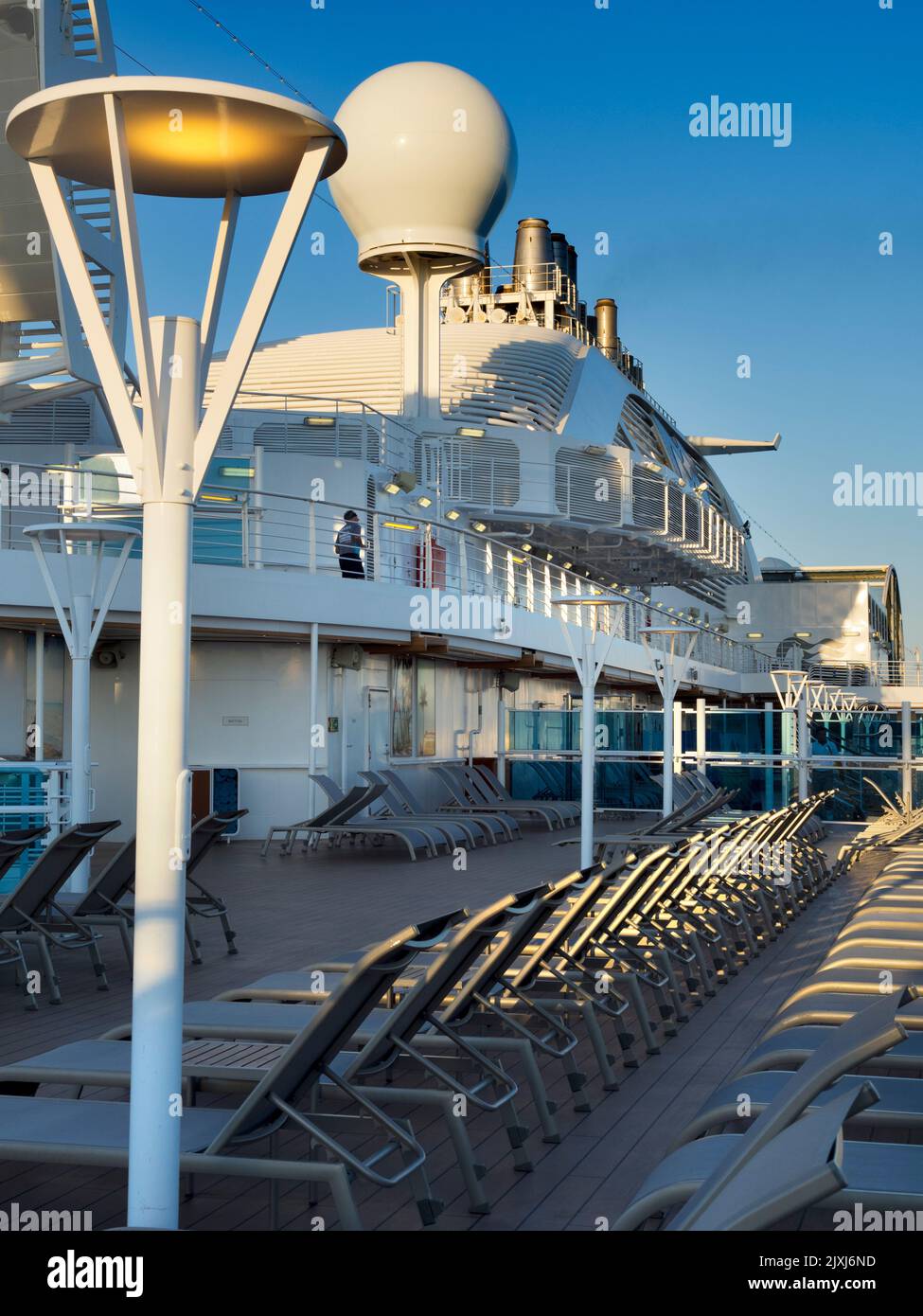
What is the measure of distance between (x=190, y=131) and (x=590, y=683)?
839 cm

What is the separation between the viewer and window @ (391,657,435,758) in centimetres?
1859

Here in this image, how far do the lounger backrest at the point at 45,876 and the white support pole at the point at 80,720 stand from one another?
2.70m

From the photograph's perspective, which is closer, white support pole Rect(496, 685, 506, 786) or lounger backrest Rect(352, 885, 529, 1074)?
lounger backrest Rect(352, 885, 529, 1074)

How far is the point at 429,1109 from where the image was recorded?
198 inches

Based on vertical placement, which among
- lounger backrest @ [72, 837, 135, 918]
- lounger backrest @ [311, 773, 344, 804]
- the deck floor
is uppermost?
lounger backrest @ [311, 773, 344, 804]

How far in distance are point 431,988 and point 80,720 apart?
644cm

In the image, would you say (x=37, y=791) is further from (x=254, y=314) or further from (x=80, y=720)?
(x=254, y=314)

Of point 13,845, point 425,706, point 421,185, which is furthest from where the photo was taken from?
point 421,185

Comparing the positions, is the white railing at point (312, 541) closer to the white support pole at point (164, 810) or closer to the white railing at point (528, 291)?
the white support pole at point (164, 810)

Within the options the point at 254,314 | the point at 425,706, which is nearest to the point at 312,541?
the point at 425,706

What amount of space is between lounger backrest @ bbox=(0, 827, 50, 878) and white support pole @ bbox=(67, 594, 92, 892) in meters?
2.24

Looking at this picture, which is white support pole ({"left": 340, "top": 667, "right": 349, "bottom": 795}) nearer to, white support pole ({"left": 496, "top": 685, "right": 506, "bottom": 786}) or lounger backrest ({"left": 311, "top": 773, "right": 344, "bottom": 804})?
lounger backrest ({"left": 311, "top": 773, "right": 344, "bottom": 804})

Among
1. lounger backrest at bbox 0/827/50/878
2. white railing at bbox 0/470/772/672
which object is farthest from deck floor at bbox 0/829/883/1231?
white railing at bbox 0/470/772/672

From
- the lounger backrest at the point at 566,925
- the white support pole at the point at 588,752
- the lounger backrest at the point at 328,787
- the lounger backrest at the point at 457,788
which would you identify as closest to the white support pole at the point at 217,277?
the lounger backrest at the point at 566,925
